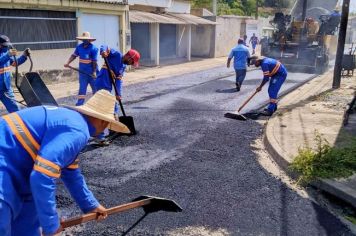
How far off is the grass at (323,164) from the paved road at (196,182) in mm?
372

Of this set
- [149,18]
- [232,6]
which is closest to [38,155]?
[149,18]

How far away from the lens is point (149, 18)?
1881 centimetres

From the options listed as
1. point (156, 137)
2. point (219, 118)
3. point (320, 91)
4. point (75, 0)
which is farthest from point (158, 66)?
point (156, 137)

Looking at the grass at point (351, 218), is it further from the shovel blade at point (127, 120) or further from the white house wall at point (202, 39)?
the white house wall at point (202, 39)

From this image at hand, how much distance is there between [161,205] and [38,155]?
207 centimetres

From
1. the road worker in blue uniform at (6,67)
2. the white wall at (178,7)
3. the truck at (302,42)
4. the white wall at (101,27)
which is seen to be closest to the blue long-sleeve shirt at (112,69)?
the road worker in blue uniform at (6,67)

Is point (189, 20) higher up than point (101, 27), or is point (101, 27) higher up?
point (189, 20)

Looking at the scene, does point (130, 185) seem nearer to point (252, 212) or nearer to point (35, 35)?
point (252, 212)

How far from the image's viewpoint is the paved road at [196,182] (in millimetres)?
3971

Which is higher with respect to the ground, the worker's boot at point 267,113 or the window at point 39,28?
the window at point 39,28

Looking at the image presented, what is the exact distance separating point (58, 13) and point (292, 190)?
11145mm

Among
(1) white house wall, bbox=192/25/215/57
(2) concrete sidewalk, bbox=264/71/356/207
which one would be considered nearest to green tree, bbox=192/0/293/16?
(1) white house wall, bbox=192/25/215/57

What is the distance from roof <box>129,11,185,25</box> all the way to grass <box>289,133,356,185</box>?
13.4 metres

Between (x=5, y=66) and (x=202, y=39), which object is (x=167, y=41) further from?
(x=5, y=66)
